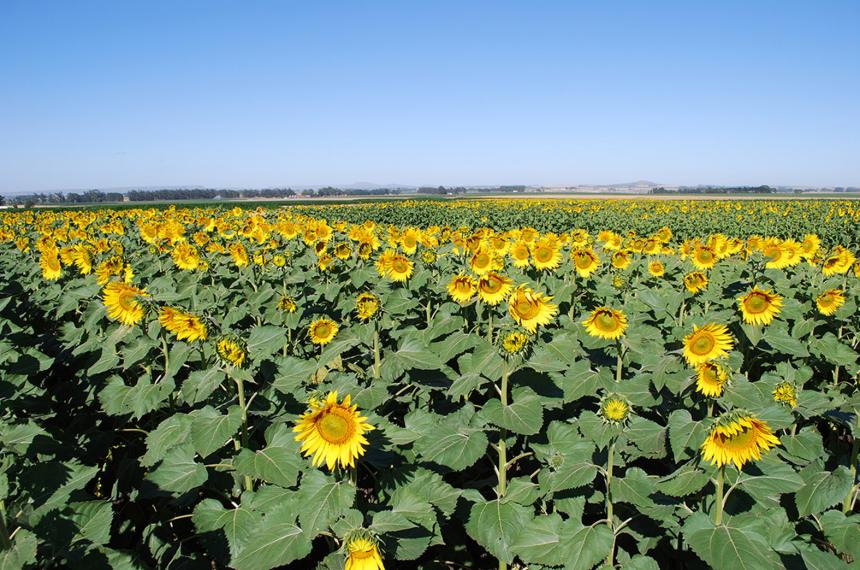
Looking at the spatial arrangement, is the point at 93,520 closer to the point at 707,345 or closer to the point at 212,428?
the point at 212,428

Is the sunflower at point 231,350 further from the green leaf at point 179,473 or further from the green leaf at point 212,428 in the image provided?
the green leaf at point 179,473

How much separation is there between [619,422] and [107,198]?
104 metres

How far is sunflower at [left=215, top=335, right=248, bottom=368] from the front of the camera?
2525mm

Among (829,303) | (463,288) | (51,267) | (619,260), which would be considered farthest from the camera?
(619,260)

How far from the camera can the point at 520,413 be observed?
272cm

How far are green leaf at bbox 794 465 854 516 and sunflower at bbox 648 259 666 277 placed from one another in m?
4.52

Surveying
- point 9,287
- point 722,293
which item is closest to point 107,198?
point 9,287

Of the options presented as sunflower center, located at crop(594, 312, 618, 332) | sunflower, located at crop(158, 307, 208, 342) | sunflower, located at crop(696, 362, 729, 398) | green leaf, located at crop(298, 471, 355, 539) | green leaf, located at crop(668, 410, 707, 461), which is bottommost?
green leaf, located at crop(298, 471, 355, 539)

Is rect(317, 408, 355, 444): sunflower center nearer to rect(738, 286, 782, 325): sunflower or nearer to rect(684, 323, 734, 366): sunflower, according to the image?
rect(684, 323, 734, 366): sunflower

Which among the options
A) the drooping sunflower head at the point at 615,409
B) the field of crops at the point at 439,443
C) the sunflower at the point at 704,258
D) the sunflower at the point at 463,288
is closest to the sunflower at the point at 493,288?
the field of crops at the point at 439,443

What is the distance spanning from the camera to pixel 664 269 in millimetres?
7215

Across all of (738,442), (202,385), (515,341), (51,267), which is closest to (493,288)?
(515,341)

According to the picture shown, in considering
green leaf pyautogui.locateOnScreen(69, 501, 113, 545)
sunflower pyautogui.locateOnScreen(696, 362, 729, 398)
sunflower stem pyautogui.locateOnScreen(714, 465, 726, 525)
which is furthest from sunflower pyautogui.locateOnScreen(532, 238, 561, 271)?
green leaf pyautogui.locateOnScreen(69, 501, 113, 545)

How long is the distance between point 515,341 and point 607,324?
1125 mm
